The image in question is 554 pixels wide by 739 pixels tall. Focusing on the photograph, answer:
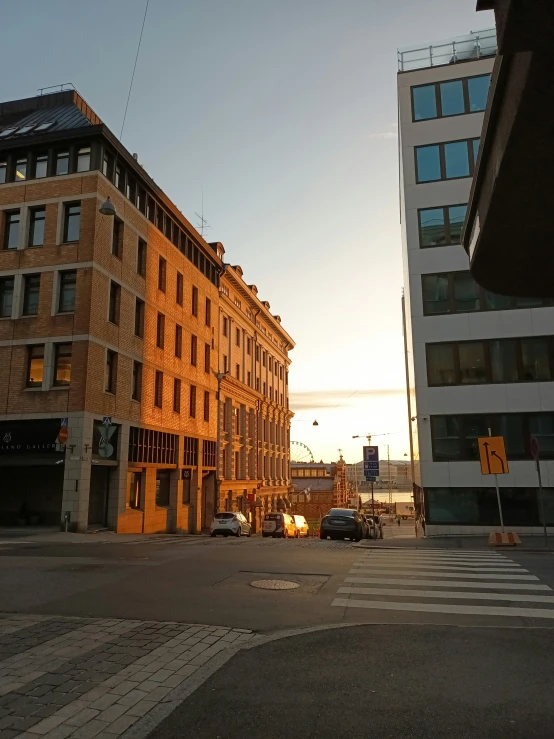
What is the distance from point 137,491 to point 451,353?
18.8m

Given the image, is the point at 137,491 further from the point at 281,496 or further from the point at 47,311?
the point at 281,496

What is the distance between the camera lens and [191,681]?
5070 mm

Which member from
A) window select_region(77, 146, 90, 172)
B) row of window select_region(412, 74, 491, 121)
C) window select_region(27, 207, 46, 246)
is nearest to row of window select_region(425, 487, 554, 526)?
row of window select_region(412, 74, 491, 121)

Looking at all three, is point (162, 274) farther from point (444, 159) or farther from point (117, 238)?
point (444, 159)

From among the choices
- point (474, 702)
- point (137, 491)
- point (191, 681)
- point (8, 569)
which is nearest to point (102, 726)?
point (191, 681)

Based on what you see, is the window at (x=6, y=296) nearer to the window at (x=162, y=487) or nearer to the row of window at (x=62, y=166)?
the row of window at (x=62, y=166)

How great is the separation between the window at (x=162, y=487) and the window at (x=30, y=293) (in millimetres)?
12711

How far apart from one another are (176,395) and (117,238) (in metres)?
11.7

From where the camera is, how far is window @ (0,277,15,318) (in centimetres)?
2789

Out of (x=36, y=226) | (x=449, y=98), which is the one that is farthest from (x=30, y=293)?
(x=449, y=98)

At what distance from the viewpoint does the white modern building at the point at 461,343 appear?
25.0 m

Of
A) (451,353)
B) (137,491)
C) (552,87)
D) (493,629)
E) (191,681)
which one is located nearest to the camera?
(552,87)

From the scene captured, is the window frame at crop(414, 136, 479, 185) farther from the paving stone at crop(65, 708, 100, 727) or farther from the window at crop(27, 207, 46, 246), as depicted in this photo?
the paving stone at crop(65, 708, 100, 727)

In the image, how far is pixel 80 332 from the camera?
26.5m
